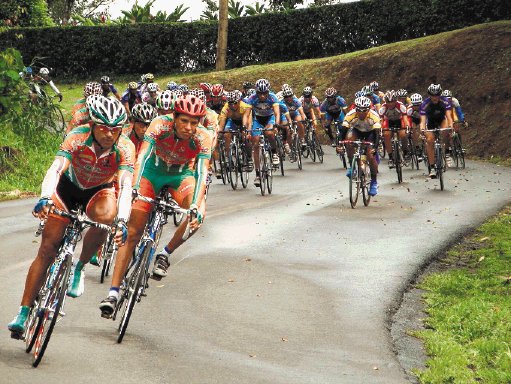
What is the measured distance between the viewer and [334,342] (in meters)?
9.63

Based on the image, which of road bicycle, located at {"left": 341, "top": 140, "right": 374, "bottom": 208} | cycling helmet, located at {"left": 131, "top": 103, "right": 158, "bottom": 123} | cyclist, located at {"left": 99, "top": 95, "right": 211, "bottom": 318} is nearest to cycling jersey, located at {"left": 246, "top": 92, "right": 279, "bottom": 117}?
road bicycle, located at {"left": 341, "top": 140, "right": 374, "bottom": 208}

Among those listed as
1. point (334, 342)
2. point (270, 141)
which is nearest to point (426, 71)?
point (270, 141)

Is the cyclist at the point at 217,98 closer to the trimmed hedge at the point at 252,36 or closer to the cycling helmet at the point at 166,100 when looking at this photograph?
the cycling helmet at the point at 166,100

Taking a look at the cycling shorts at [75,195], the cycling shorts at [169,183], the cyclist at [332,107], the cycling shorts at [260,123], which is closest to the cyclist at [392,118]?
the cyclist at [332,107]

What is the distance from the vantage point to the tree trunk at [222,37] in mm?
44594

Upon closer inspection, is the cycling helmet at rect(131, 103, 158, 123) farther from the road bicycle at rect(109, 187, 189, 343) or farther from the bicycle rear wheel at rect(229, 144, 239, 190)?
the bicycle rear wheel at rect(229, 144, 239, 190)

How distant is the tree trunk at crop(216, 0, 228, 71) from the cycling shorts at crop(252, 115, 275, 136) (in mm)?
21708

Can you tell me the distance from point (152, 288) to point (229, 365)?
3444 millimetres

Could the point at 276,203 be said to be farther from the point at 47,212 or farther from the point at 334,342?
the point at 47,212

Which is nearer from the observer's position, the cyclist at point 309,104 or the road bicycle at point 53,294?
the road bicycle at point 53,294

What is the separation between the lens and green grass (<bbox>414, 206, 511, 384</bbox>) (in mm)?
9234

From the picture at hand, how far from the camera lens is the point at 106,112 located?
8188 mm

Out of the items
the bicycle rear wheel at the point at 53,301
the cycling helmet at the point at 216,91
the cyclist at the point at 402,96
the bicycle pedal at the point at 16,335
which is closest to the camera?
the bicycle rear wheel at the point at 53,301

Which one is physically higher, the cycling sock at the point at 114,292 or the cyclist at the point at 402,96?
the cyclist at the point at 402,96
